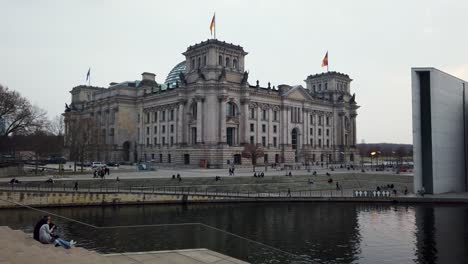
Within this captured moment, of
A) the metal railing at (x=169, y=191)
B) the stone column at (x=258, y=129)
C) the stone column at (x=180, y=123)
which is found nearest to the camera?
the metal railing at (x=169, y=191)

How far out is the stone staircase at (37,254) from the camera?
16.0m

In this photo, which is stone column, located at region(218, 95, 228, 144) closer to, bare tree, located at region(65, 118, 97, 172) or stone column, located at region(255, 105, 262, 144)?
stone column, located at region(255, 105, 262, 144)

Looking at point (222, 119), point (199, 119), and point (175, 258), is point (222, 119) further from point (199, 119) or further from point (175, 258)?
point (175, 258)

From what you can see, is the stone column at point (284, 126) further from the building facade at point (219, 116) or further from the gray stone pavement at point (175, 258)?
the gray stone pavement at point (175, 258)

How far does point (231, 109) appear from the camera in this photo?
97438mm

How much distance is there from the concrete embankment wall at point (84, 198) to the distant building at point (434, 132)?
1213 inches

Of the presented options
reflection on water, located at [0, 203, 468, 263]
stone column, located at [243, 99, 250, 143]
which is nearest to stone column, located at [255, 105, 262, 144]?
stone column, located at [243, 99, 250, 143]

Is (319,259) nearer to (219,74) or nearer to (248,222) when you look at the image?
(248,222)

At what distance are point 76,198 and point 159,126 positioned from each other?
206ft

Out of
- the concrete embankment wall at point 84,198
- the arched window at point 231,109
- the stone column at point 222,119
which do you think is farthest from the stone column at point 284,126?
the concrete embankment wall at point 84,198

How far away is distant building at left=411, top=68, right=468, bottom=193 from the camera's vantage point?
57.4 m

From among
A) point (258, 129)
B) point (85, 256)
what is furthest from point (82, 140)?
point (85, 256)

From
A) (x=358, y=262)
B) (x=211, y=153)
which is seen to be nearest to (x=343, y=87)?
(x=211, y=153)

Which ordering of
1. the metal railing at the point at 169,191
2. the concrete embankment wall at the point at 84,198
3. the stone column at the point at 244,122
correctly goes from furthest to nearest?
the stone column at the point at 244,122, the metal railing at the point at 169,191, the concrete embankment wall at the point at 84,198
